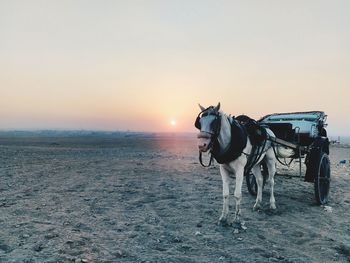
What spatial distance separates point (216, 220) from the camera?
8469mm

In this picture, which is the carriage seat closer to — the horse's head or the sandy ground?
the sandy ground

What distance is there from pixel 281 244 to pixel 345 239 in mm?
1632

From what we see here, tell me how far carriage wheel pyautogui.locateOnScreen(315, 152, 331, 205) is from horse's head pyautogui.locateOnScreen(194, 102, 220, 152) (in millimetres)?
4451

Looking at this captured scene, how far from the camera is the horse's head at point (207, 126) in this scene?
704 cm

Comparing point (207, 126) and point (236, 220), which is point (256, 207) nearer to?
point (236, 220)

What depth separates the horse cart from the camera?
10.1m

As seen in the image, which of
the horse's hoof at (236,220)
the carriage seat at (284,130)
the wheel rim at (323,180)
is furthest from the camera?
the carriage seat at (284,130)

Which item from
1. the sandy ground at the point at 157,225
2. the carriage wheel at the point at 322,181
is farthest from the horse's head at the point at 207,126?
the carriage wheel at the point at 322,181

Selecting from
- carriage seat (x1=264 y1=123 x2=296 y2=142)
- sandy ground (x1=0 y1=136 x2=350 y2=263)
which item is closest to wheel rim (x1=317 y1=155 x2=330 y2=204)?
sandy ground (x1=0 y1=136 x2=350 y2=263)

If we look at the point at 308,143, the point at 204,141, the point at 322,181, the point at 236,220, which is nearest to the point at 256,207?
the point at 236,220

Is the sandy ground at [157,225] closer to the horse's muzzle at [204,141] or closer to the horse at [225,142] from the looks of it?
the horse at [225,142]

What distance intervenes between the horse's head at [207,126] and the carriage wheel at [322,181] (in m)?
4.45

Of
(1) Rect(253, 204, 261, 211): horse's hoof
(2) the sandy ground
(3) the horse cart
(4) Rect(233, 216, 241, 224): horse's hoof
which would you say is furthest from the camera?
(3) the horse cart

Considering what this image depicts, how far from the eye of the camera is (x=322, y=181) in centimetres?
1076
